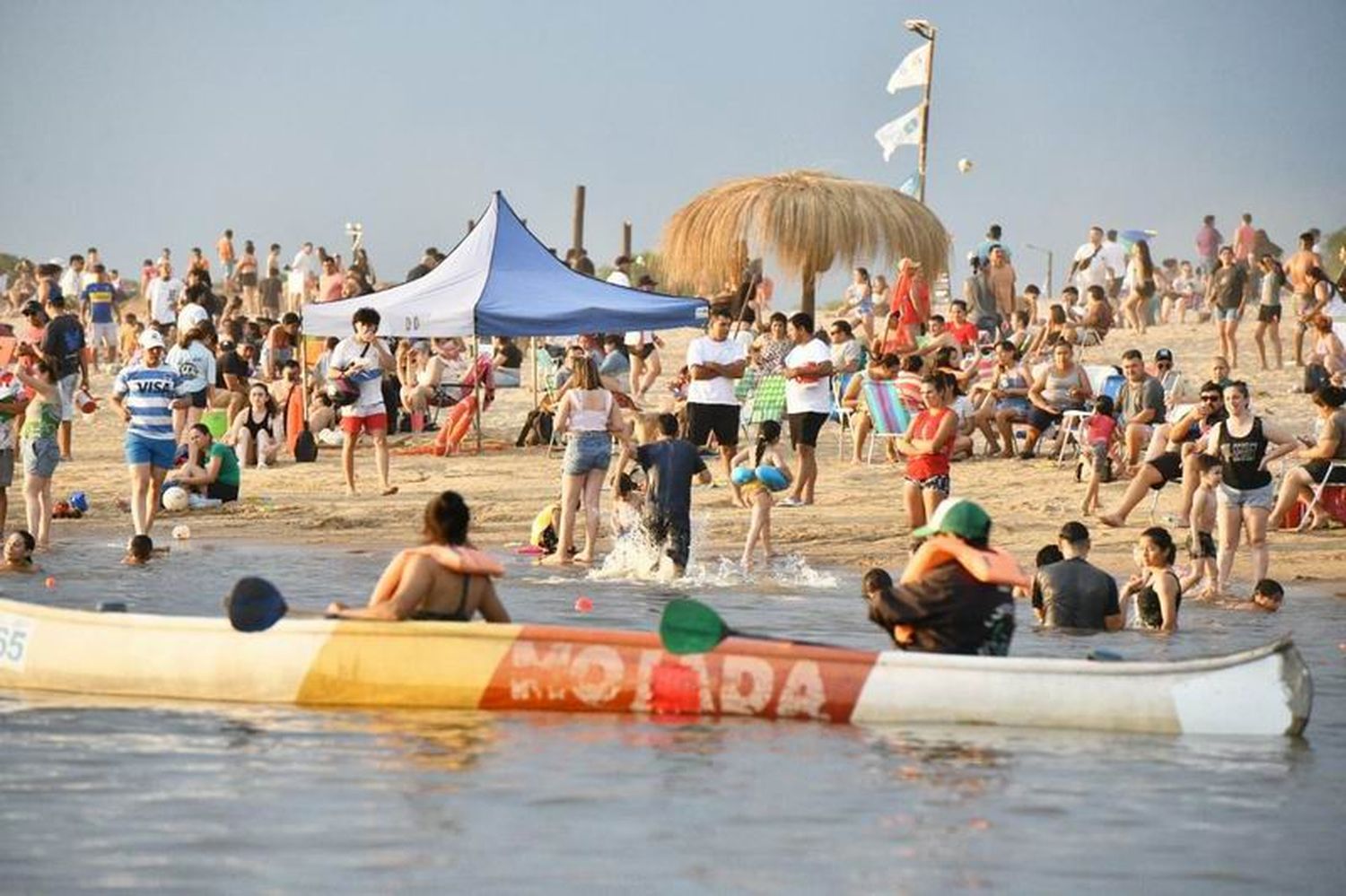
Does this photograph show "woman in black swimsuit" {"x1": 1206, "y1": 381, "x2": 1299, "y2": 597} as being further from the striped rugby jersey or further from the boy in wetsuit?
the striped rugby jersey

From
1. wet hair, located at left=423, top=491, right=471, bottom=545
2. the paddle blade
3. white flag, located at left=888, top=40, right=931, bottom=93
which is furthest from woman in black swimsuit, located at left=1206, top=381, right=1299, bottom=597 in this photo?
white flag, located at left=888, top=40, right=931, bottom=93

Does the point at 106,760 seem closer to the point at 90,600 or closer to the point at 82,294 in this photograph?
the point at 90,600

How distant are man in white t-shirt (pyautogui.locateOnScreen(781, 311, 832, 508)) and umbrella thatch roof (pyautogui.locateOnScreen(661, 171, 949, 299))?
20.0 feet

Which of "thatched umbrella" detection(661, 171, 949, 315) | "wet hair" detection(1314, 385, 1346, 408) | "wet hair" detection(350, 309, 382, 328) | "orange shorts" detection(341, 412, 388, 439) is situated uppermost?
"thatched umbrella" detection(661, 171, 949, 315)

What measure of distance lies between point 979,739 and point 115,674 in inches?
178

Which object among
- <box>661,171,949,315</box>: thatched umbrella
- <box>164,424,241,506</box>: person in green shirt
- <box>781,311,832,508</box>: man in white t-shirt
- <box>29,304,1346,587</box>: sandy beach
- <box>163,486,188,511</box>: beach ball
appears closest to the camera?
<box>29,304,1346,587</box>: sandy beach

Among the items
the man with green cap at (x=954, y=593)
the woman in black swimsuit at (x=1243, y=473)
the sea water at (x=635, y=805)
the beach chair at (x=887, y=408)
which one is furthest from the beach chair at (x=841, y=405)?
the man with green cap at (x=954, y=593)

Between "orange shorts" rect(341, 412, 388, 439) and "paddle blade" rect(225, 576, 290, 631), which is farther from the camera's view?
"orange shorts" rect(341, 412, 388, 439)

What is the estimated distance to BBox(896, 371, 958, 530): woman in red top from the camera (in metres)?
17.5

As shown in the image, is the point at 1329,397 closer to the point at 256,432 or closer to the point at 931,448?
the point at 931,448

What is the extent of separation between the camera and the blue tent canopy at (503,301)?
79.3ft

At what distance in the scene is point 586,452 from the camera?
59.9 ft

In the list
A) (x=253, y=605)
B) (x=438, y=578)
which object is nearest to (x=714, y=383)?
(x=438, y=578)

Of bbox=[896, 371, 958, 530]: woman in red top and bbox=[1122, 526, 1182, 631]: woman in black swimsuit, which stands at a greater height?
bbox=[896, 371, 958, 530]: woman in red top
